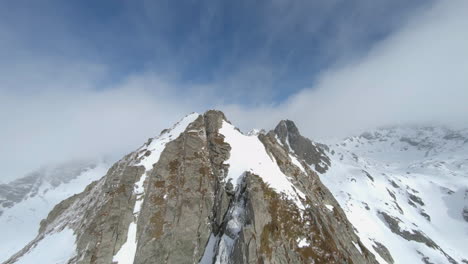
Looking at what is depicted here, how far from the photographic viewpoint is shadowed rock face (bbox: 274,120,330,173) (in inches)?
6954

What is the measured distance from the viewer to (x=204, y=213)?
4725 centimetres

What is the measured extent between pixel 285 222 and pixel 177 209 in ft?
→ 62.2

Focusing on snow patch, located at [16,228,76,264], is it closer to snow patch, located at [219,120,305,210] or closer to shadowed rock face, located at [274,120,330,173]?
snow patch, located at [219,120,305,210]

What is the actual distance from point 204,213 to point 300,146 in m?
140

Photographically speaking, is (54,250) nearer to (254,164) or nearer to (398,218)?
(254,164)

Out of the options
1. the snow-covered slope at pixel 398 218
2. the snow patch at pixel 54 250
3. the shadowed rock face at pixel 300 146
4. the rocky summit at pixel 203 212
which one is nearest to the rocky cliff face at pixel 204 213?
the rocky summit at pixel 203 212

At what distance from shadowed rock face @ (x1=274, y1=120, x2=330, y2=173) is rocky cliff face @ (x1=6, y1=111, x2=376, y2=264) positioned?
117 m

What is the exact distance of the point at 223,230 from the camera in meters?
42.7

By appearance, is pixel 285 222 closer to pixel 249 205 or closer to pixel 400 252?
pixel 249 205

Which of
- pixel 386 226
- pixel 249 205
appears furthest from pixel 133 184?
pixel 386 226

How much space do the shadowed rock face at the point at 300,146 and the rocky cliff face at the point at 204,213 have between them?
116843 millimetres

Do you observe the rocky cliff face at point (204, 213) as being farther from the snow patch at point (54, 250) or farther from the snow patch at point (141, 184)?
the snow patch at point (54, 250)

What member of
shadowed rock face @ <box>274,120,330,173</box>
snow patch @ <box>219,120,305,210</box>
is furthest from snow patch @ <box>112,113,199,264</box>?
shadowed rock face @ <box>274,120,330,173</box>

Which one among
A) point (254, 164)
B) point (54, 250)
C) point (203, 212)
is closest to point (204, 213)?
A: point (203, 212)
